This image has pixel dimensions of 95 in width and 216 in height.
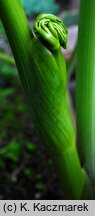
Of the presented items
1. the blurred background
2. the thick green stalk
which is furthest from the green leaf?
the thick green stalk

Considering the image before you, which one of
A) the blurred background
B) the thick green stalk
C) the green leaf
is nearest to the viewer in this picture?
the thick green stalk

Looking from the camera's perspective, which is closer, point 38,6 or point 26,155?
point 38,6

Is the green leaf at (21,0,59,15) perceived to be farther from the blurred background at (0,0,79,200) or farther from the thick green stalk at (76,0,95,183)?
the thick green stalk at (76,0,95,183)

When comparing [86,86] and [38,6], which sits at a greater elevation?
[38,6]

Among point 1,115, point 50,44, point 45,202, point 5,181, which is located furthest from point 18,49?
point 1,115

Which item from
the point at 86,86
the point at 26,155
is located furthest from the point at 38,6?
the point at 26,155

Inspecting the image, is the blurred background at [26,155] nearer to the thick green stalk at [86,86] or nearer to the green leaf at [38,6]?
the green leaf at [38,6]

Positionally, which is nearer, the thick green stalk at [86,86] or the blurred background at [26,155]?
the thick green stalk at [86,86]

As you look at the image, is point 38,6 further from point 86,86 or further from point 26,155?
point 26,155

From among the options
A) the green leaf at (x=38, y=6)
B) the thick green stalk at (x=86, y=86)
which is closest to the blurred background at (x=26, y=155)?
the green leaf at (x=38, y=6)
